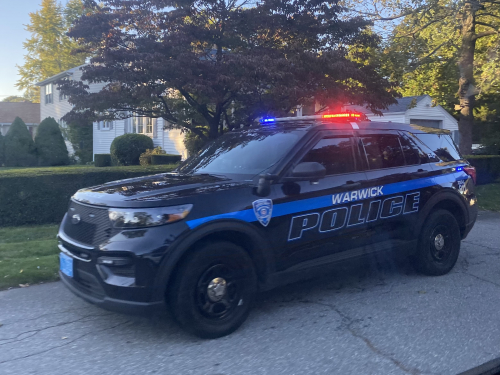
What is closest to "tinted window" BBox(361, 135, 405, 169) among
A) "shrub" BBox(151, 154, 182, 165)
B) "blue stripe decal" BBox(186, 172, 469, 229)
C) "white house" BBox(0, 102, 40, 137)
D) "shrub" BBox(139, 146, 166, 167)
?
"blue stripe decal" BBox(186, 172, 469, 229)

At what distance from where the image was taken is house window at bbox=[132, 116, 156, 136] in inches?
985

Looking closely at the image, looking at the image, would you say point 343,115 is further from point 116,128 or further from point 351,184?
point 116,128

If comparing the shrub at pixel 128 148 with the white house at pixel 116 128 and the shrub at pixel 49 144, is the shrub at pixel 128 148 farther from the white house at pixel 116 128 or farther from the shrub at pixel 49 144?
the shrub at pixel 49 144

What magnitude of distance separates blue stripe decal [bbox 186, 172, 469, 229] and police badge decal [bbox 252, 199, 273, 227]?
0.04m

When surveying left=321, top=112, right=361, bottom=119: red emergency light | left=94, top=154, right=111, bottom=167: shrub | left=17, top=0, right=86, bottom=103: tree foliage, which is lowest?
left=94, top=154, right=111, bottom=167: shrub

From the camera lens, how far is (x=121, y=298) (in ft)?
12.6

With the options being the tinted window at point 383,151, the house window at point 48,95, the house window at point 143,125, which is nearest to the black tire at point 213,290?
the tinted window at point 383,151

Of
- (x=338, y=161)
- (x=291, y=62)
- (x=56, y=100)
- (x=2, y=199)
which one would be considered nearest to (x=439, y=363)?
(x=338, y=161)

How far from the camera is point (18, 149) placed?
24531mm

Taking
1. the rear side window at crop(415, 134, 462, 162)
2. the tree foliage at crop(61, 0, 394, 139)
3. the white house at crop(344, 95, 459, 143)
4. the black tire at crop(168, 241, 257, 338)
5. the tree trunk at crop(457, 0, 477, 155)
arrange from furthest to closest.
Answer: the white house at crop(344, 95, 459, 143) < the tree trunk at crop(457, 0, 477, 155) < the tree foliage at crop(61, 0, 394, 139) < the rear side window at crop(415, 134, 462, 162) < the black tire at crop(168, 241, 257, 338)

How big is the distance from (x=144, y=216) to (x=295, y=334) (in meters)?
1.68

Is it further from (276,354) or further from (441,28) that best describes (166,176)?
(441,28)

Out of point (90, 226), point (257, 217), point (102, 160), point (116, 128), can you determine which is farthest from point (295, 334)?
point (116, 128)

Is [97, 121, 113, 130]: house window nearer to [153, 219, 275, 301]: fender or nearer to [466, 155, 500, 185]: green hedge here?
[466, 155, 500, 185]: green hedge
